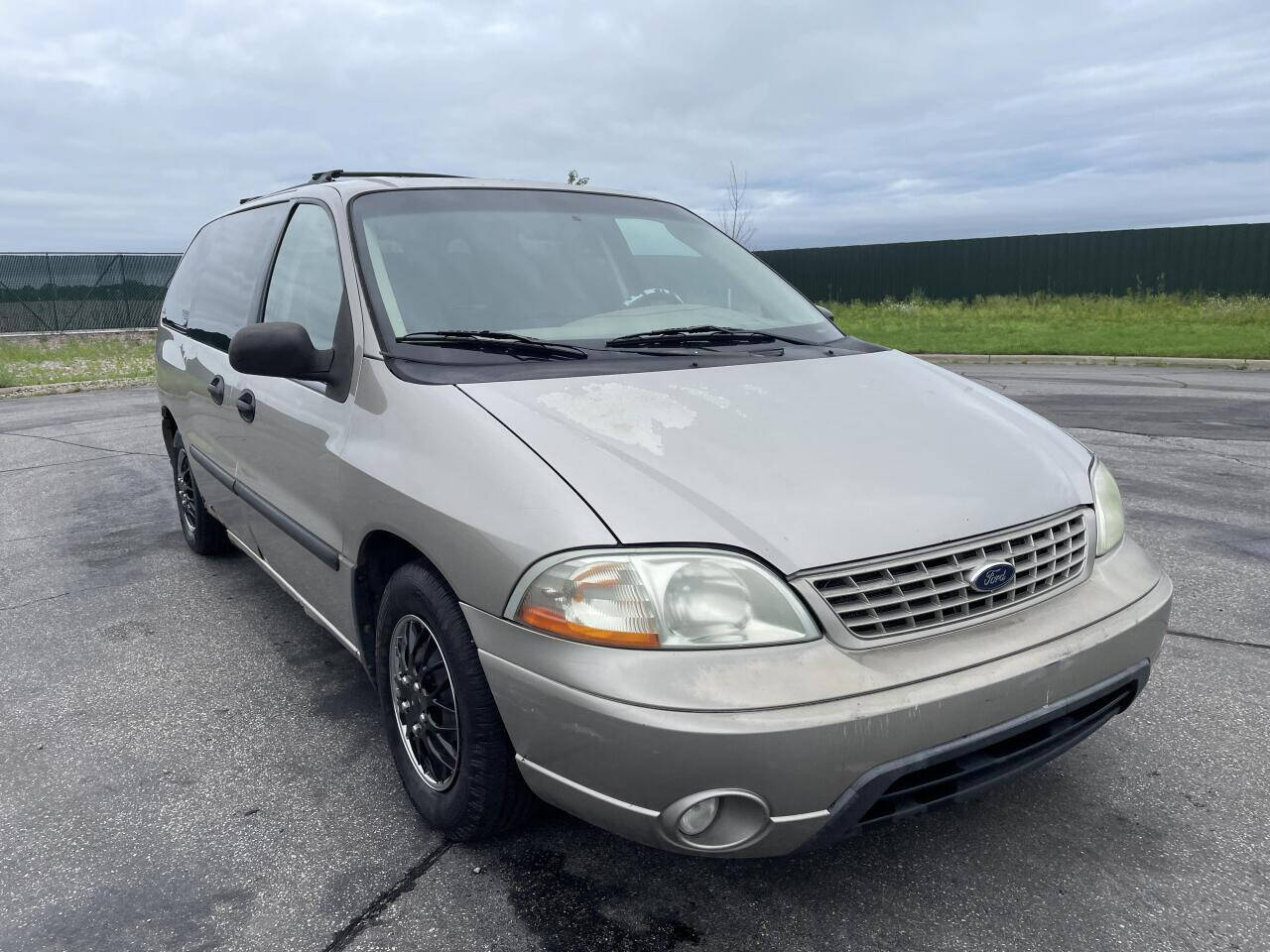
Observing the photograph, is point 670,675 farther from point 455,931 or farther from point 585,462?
point 455,931

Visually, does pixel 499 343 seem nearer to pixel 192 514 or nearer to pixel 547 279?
pixel 547 279

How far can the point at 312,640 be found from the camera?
4035 mm

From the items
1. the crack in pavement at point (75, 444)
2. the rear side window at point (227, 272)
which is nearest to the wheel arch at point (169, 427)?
the rear side window at point (227, 272)

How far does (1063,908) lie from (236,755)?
8.02 ft

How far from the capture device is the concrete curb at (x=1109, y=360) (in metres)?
13.4

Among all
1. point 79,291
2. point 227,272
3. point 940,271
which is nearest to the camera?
point 227,272

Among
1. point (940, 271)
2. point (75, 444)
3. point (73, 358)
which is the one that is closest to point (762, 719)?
point (75, 444)

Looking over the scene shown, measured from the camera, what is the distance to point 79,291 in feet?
86.7

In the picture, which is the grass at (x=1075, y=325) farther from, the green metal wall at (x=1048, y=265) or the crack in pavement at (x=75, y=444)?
the crack in pavement at (x=75, y=444)

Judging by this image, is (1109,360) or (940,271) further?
(940,271)

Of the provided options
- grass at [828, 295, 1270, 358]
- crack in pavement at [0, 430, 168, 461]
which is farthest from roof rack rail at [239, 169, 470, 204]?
grass at [828, 295, 1270, 358]

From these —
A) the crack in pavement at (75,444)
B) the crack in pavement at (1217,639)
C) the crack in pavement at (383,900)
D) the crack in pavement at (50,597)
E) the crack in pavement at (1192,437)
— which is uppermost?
the crack in pavement at (75,444)

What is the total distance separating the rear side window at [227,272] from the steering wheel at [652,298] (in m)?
1.50

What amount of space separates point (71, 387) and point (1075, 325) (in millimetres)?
18197
